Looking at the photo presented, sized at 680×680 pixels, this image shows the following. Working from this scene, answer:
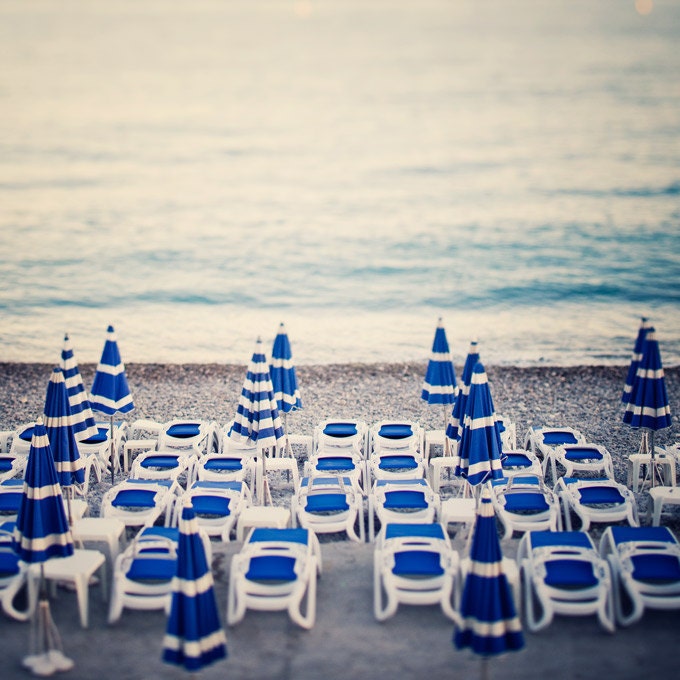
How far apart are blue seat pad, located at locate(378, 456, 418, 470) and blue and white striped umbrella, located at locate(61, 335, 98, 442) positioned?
3692 mm

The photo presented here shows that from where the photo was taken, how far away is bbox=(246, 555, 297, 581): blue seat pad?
7977 mm

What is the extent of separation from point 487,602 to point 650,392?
505 cm

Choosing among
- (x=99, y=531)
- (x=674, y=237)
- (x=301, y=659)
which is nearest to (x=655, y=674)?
(x=301, y=659)

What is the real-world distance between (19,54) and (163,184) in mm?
46969

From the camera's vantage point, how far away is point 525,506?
9.70 m

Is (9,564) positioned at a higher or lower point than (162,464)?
lower

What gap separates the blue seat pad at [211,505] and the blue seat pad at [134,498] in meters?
0.50

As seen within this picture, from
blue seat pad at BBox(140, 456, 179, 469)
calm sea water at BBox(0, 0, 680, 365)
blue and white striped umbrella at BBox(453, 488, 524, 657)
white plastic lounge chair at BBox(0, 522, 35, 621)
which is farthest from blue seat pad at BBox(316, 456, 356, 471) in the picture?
calm sea water at BBox(0, 0, 680, 365)

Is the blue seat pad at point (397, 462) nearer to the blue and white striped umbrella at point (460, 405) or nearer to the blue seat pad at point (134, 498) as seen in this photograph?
the blue and white striped umbrella at point (460, 405)

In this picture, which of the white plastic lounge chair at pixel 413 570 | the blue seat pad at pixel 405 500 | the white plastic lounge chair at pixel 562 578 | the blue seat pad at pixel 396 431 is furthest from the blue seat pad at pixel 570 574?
the blue seat pad at pixel 396 431

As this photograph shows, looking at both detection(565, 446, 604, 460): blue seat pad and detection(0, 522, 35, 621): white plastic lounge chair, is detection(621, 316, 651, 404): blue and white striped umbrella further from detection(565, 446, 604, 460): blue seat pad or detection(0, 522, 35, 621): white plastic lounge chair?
detection(0, 522, 35, 621): white plastic lounge chair

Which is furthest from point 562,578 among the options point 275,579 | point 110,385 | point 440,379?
point 110,385

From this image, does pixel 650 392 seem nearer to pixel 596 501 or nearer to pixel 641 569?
pixel 596 501

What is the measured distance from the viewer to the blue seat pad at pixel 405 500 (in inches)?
385
